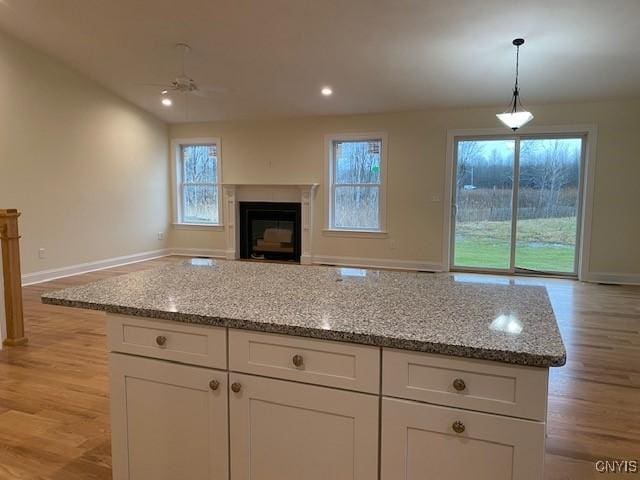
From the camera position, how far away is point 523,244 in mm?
6570

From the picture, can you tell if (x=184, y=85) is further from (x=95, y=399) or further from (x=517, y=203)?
(x=517, y=203)

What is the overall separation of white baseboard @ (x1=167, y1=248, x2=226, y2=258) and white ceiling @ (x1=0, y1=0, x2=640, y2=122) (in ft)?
9.27

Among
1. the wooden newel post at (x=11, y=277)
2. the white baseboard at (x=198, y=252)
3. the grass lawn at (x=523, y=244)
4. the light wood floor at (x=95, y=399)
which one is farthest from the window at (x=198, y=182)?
the wooden newel post at (x=11, y=277)

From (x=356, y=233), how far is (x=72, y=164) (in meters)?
4.34

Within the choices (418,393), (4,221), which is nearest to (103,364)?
(4,221)

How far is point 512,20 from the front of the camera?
4.08 metres

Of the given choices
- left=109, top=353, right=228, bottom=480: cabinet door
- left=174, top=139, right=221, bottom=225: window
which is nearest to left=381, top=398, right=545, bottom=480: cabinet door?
left=109, top=353, right=228, bottom=480: cabinet door

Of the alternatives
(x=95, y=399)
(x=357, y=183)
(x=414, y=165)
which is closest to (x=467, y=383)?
(x=95, y=399)

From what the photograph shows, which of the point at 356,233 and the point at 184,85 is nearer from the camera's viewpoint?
the point at 184,85

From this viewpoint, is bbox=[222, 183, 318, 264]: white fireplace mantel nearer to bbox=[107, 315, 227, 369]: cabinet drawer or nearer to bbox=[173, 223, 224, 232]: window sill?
bbox=[173, 223, 224, 232]: window sill

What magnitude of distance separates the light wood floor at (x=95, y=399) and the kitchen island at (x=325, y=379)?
77 centimetres

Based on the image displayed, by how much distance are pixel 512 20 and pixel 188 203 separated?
20.3 ft

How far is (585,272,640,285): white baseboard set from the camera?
6.02 m

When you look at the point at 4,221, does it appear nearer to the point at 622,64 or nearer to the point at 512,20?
the point at 512,20
